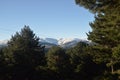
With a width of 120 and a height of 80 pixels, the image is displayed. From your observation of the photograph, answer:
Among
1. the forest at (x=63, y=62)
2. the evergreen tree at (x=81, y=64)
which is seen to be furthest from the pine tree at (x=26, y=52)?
the evergreen tree at (x=81, y=64)

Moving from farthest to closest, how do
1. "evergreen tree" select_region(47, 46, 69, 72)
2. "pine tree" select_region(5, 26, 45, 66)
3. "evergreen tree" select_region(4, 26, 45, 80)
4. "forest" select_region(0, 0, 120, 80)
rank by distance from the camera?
"pine tree" select_region(5, 26, 45, 66) → "evergreen tree" select_region(4, 26, 45, 80) → "evergreen tree" select_region(47, 46, 69, 72) → "forest" select_region(0, 0, 120, 80)

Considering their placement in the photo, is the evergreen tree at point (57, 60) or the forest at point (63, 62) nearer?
the forest at point (63, 62)

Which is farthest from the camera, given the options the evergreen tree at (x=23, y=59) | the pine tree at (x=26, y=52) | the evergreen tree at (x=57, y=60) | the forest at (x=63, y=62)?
the pine tree at (x=26, y=52)

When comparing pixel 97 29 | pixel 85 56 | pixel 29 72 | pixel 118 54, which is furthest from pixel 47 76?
pixel 118 54

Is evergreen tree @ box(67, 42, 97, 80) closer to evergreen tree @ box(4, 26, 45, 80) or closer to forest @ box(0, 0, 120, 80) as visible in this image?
forest @ box(0, 0, 120, 80)

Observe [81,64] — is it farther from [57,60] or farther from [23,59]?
[23,59]

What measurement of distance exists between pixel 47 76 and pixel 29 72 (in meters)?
6.20

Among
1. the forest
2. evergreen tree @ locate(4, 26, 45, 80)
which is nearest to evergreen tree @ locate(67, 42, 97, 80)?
the forest

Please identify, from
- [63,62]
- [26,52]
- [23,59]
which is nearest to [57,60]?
[63,62]

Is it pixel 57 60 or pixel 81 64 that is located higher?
pixel 81 64

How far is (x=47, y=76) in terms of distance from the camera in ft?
175

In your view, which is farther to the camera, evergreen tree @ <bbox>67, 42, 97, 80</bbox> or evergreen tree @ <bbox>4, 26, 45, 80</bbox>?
evergreen tree @ <bbox>67, 42, 97, 80</bbox>

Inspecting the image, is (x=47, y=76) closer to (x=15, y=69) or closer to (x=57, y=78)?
(x=57, y=78)

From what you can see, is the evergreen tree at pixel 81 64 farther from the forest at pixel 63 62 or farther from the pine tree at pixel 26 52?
the pine tree at pixel 26 52
